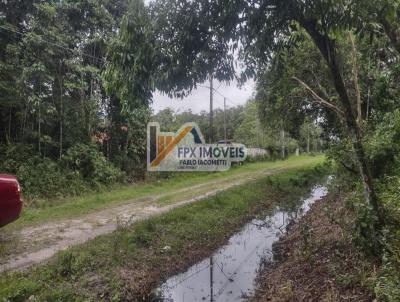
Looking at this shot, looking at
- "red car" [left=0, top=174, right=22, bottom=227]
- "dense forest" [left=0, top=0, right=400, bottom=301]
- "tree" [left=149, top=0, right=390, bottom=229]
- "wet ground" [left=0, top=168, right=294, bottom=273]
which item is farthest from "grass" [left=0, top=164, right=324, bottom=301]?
"tree" [left=149, top=0, right=390, bottom=229]

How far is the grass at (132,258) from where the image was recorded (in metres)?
4.63

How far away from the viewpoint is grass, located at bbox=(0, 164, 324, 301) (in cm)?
463

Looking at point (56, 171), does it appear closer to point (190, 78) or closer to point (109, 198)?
point (109, 198)

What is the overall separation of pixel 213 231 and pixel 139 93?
5234mm

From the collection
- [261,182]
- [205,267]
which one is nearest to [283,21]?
[205,267]

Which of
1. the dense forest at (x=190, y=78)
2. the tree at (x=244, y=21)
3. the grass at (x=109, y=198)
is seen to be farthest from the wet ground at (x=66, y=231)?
the tree at (x=244, y=21)

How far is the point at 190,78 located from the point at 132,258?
11.7 ft

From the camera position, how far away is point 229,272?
634cm

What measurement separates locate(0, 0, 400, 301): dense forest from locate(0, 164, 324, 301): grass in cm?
235

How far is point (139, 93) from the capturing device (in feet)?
11.7

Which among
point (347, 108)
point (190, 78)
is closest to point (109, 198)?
point (190, 78)

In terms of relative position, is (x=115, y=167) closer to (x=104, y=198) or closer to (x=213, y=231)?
(x=104, y=198)

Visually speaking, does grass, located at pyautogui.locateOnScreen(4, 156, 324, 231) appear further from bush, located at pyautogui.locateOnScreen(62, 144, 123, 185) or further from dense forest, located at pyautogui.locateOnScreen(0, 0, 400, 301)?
dense forest, located at pyautogui.locateOnScreen(0, 0, 400, 301)

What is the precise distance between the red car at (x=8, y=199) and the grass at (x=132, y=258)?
0.80 metres
